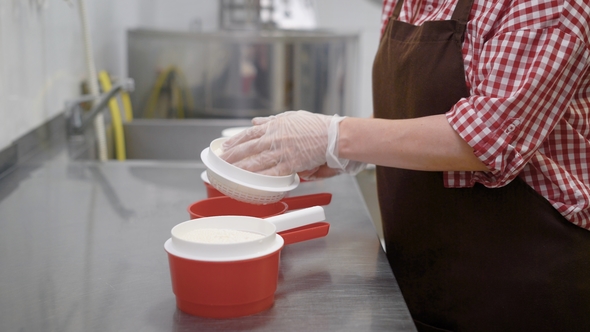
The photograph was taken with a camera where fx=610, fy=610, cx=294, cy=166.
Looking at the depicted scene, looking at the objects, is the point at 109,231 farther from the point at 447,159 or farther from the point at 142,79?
the point at 142,79

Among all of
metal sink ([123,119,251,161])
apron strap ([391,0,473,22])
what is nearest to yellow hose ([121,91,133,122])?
metal sink ([123,119,251,161])

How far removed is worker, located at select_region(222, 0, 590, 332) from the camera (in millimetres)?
920

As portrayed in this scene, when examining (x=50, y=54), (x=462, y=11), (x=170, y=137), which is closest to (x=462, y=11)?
(x=462, y=11)

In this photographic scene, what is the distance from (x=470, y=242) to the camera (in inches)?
44.4

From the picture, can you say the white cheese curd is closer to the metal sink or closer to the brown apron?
the brown apron

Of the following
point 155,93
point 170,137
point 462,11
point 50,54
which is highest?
point 462,11

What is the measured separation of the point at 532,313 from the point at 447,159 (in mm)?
354

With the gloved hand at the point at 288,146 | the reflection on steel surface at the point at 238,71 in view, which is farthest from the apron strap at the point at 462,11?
the reflection on steel surface at the point at 238,71

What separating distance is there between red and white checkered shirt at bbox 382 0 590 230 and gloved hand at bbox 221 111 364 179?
0.69ft

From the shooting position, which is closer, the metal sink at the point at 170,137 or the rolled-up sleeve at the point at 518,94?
the rolled-up sleeve at the point at 518,94

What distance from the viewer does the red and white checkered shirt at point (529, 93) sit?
2.95 ft

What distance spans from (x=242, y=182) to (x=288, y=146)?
128 mm

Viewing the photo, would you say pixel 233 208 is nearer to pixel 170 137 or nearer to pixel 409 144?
pixel 409 144

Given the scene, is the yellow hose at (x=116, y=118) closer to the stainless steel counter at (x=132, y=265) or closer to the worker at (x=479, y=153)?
the stainless steel counter at (x=132, y=265)
